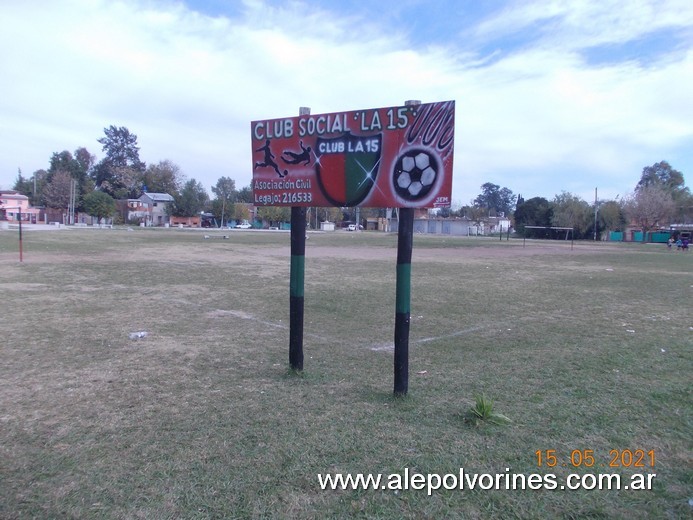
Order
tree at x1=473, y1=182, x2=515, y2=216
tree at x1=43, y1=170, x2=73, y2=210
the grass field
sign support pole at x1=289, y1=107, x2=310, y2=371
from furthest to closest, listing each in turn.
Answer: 1. tree at x1=473, y1=182, x2=515, y2=216
2. tree at x1=43, y1=170, x2=73, y2=210
3. sign support pole at x1=289, y1=107, x2=310, y2=371
4. the grass field

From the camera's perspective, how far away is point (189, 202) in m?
91.2

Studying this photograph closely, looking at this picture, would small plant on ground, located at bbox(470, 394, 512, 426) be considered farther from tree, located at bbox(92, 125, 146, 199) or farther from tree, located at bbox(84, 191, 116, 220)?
tree, located at bbox(92, 125, 146, 199)

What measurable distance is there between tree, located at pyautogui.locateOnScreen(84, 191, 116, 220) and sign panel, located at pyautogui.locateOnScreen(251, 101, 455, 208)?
8588 centimetres

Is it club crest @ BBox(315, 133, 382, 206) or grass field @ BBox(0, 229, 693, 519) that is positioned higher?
club crest @ BBox(315, 133, 382, 206)

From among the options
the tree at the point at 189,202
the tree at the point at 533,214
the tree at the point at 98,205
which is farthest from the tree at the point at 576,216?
the tree at the point at 98,205

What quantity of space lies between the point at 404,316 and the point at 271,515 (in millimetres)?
2319

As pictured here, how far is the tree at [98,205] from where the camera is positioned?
8081 cm

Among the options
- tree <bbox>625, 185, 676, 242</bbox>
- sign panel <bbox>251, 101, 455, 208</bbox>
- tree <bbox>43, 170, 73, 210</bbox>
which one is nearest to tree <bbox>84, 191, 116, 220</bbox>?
tree <bbox>43, 170, 73, 210</bbox>

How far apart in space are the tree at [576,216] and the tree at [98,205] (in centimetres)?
7406

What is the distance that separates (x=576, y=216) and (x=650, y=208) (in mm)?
9598

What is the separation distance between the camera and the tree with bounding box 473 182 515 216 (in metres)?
148

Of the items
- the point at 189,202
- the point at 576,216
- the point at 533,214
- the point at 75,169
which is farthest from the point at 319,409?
the point at 75,169

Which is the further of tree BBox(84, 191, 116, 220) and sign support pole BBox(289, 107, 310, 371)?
tree BBox(84, 191, 116, 220)

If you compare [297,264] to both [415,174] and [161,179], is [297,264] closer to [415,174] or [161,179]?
[415,174]
